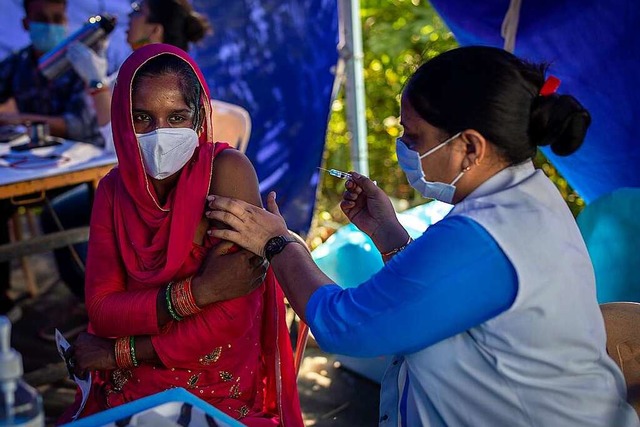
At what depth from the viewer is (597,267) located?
9.45ft

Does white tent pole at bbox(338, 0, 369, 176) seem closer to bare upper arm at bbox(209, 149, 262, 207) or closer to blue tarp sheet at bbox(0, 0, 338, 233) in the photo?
blue tarp sheet at bbox(0, 0, 338, 233)

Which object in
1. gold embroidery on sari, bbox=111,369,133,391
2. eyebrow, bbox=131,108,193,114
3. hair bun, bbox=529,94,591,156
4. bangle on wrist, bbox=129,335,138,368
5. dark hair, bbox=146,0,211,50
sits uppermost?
dark hair, bbox=146,0,211,50

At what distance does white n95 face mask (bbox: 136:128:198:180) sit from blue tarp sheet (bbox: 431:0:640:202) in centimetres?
173

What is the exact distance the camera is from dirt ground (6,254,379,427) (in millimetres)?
3211

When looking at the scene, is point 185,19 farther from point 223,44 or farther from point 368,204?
point 368,204

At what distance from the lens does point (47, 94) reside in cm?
433

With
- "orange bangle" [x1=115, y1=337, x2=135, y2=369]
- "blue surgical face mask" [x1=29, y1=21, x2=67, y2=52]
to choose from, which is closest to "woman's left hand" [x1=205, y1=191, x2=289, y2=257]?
"orange bangle" [x1=115, y1=337, x2=135, y2=369]

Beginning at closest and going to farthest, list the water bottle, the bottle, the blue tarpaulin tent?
the bottle → the blue tarpaulin tent → the water bottle

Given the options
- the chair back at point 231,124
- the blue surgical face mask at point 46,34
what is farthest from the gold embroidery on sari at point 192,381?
the blue surgical face mask at point 46,34

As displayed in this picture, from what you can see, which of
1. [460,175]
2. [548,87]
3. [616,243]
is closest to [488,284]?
[460,175]

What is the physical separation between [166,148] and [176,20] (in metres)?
1.99

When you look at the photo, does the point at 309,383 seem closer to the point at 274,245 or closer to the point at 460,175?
the point at 274,245

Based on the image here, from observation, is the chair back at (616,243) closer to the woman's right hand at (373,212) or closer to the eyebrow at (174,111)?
the woman's right hand at (373,212)

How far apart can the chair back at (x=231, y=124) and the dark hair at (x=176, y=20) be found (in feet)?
1.41
